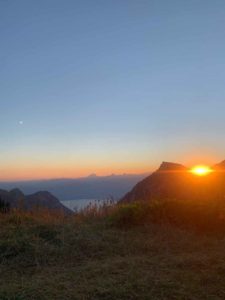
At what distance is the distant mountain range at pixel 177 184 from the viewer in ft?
45.3

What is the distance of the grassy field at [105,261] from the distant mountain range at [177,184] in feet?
15.6

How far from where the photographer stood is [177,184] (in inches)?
641

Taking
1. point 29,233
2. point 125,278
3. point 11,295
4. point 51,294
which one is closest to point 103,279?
point 125,278

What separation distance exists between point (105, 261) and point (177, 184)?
1042 centimetres

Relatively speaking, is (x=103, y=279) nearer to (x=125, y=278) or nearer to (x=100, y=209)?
(x=125, y=278)

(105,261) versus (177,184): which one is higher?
(177,184)

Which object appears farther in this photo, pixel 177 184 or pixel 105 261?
pixel 177 184

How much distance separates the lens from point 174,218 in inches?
354

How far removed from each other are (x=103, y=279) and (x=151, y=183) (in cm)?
1338

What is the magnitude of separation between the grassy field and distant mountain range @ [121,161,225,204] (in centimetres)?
474

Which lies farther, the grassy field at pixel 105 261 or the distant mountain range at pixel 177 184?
the distant mountain range at pixel 177 184

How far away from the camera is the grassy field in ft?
15.7

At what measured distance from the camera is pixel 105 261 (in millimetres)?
6168

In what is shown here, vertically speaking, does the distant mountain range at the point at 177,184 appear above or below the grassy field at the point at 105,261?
above
